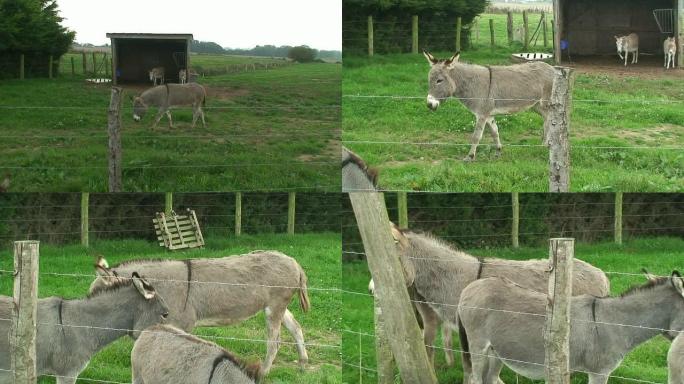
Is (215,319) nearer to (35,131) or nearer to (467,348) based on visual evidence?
(467,348)

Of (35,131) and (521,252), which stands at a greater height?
(35,131)

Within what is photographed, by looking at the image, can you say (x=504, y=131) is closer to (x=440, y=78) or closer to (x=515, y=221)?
(x=440, y=78)

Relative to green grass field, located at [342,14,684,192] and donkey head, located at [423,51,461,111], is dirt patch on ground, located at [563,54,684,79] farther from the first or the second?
donkey head, located at [423,51,461,111]

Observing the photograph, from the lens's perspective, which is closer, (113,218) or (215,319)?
(215,319)

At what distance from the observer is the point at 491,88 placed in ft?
37.3

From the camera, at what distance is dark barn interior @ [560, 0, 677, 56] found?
1099 centimetres

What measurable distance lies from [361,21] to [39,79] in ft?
13.7

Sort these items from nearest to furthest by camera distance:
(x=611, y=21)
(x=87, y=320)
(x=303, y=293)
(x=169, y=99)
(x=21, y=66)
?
(x=87, y=320)
(x=303, y=293)
(x=611, y=21)
(x=169, y=99)
(x=21, y=66)

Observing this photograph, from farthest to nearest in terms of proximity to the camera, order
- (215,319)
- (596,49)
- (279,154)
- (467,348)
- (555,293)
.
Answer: (279,154) < (596,49) < (215,319) < (467,348) < (555,293)

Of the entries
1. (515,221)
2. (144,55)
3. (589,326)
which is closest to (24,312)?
(589,326)

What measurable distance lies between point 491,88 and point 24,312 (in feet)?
21.2

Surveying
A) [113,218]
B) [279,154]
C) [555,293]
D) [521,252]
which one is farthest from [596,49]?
[113,218]

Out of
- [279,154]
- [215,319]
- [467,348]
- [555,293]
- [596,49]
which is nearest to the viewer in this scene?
[555,293]

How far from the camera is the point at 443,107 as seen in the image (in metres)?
11.5
